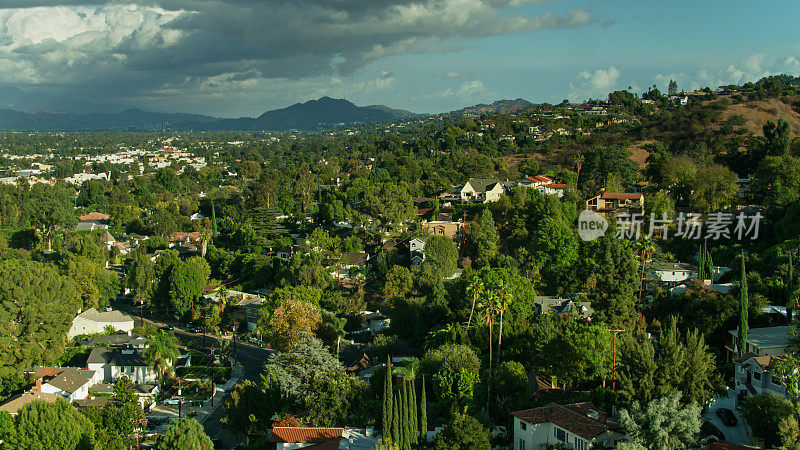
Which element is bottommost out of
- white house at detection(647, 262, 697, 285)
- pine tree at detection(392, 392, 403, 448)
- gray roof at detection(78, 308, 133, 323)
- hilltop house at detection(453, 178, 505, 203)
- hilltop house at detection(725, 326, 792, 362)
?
gray roof at detection(78, 308, 133, 323)

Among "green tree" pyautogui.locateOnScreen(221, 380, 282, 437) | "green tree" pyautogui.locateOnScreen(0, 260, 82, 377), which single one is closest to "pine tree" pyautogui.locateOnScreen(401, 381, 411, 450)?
"green tree" pyautogui.locateOnScreen(221, 380, 282, 437)

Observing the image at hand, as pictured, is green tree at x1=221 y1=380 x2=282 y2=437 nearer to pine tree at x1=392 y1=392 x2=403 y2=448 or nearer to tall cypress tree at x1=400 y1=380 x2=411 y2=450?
pine tree at x1=392 y1=392 x2=403 y2=448

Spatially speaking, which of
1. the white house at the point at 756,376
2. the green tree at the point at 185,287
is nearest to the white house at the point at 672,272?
the white house at the point at 756,376

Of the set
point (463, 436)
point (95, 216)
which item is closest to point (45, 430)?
point (463, 436)

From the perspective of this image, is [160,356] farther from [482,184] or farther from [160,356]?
[482,184]

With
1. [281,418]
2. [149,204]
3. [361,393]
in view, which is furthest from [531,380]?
[149,204]

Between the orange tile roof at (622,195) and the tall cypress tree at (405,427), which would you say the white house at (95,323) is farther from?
the orange tile roof at (622,195)
